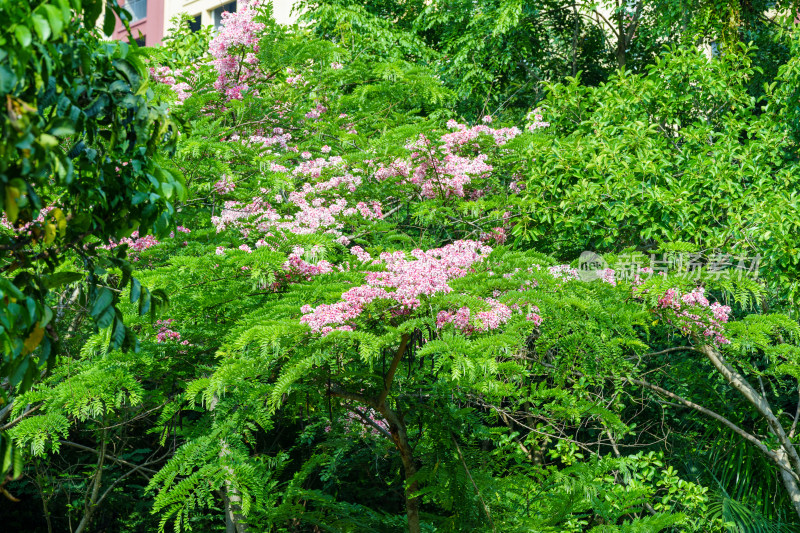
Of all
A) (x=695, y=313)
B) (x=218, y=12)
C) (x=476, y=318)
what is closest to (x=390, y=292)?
(x=476, y=318)

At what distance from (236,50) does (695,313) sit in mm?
4857

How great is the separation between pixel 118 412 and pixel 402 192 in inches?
123

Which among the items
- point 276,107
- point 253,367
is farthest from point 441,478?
point 276,107

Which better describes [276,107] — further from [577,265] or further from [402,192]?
[577,265]

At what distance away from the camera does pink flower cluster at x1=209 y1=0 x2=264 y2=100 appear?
7.41m

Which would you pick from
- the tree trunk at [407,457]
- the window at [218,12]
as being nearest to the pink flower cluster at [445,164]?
the tree trunk at [407,457]

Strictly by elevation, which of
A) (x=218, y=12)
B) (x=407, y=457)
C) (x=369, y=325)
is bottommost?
(x=407, y=457)

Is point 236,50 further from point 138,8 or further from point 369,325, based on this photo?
point 138,8

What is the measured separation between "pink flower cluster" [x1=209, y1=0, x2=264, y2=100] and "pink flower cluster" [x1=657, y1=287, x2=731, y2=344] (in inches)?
176

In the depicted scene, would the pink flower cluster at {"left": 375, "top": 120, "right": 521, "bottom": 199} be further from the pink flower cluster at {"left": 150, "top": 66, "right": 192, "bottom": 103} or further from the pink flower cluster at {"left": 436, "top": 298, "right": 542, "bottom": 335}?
the pink flower cluster at {"left": 436, "top": 298, "right": 542, "bottom": 335}

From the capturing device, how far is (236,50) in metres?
7.56

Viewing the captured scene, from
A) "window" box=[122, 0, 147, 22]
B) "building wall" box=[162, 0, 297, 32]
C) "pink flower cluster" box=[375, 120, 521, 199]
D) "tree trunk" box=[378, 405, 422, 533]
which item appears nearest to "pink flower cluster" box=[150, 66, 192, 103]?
"pink flower cluster" box=[375, 120, 521, 199]

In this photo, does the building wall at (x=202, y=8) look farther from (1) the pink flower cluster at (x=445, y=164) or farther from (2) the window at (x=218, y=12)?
(1) the pink flower cluster at (x=445, y=164)

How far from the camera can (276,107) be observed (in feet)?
25.9
